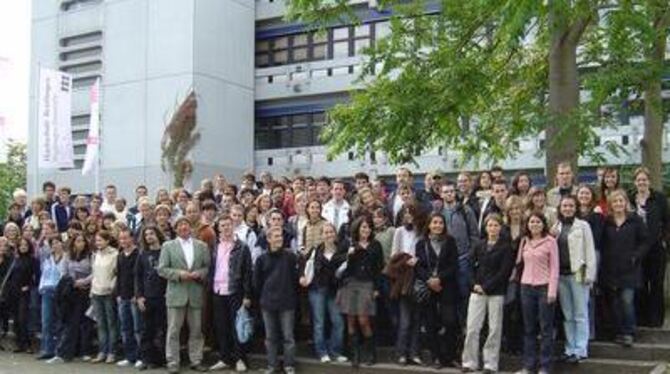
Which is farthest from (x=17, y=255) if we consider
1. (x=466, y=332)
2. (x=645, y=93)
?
(x=645, y=93)

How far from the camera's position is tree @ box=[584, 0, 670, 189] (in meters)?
12.2

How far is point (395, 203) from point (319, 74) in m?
24.3

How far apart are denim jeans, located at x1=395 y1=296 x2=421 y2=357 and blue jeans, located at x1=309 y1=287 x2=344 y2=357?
85 cm

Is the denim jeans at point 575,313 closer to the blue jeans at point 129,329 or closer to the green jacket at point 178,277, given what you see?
the green jacket at point 178,277

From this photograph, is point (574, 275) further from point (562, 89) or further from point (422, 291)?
point (562, 89)

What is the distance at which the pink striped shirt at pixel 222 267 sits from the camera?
1232cm

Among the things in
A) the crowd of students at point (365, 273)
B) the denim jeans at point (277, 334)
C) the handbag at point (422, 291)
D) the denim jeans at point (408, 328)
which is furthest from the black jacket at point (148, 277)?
the handbag at point (422, 291)

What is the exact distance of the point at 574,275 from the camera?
1051 cm

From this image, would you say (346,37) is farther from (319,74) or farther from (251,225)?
→ (251,225)

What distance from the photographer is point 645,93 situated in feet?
48.4

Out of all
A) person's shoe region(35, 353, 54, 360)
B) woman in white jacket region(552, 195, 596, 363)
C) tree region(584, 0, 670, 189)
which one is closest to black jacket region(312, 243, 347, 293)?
woman in white jacket region(552, 195, 596, 363)

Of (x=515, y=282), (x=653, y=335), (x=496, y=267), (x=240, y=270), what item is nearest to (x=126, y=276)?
(x=240, y=270)

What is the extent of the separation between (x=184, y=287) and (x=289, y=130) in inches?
1009

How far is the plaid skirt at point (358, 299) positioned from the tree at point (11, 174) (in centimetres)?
4420
